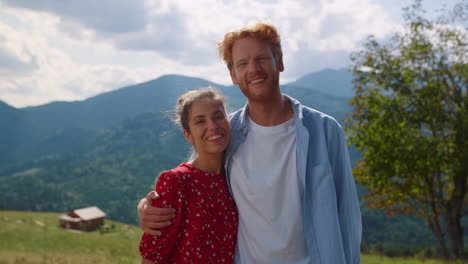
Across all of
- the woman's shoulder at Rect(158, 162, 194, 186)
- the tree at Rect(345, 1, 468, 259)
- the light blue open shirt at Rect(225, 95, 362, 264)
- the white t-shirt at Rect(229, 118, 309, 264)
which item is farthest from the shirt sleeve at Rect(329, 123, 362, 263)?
the tree at Rect(345, 1, 468, 259)

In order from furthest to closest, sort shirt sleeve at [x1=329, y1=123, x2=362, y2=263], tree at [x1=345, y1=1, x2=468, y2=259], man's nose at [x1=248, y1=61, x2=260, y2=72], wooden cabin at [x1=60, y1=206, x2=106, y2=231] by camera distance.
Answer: wooden cabin at [x1=60, y1=206, x2=106, y2=231] → tree at [x1=345, y1=1, x2=468, y2=259] → man's nose at [x1=248, y1=61, x2=260, y2=72] → shirt sleeve at [x1=329, y1=123, x2=362, y2=263]

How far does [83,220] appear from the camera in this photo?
5612cm

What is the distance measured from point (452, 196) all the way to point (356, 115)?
5.78 meters

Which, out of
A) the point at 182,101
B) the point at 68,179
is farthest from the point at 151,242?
the point at 68,179

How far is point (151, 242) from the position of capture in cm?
296

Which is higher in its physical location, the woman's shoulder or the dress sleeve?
the woman's shoulder

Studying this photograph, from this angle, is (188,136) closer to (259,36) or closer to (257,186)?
(257,186)

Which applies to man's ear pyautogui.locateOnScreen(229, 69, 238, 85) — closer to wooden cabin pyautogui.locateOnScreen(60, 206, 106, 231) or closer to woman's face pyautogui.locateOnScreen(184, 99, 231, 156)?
woman's face pyautogui.locateOnScreen(184, 99, 231, 156)

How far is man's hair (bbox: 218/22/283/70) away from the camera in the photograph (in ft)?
11.2

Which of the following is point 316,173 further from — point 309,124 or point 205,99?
point 205,99

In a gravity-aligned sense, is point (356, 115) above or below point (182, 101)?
below

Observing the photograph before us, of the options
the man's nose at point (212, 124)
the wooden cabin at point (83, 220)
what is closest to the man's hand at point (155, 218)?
the man's nose at point (212, 124)

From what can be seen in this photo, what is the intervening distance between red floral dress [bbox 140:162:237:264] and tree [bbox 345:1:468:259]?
526 inches

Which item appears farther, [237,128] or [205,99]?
[237,128]
